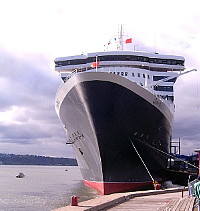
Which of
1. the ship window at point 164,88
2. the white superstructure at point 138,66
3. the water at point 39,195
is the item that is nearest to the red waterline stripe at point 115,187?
the water at point 39,195

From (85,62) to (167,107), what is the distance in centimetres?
926

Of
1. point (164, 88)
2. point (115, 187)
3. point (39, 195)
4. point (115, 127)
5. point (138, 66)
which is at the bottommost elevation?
point (39, 195)

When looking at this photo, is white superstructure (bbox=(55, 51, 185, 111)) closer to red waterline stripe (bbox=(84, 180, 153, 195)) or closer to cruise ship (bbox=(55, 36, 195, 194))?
cruise ship (bbox=(55, 36, 195, 194))

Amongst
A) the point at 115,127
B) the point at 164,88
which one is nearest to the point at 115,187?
the point at 115,127

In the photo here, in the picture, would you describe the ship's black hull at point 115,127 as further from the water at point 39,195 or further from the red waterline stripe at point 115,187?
the water at point 39,195

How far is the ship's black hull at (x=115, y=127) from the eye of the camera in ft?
76.3

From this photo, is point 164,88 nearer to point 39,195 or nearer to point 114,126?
point 114,126

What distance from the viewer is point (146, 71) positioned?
3148 centimetres

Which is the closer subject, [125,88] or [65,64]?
[125,88]

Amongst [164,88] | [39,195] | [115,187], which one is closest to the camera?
[115,187]

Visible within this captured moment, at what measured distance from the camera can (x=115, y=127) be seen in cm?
2380

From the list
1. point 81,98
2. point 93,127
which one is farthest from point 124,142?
point 81,98

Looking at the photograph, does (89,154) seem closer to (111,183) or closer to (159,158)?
(111,183)

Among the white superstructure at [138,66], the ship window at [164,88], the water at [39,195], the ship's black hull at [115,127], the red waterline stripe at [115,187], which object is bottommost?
the water at [39,195]
